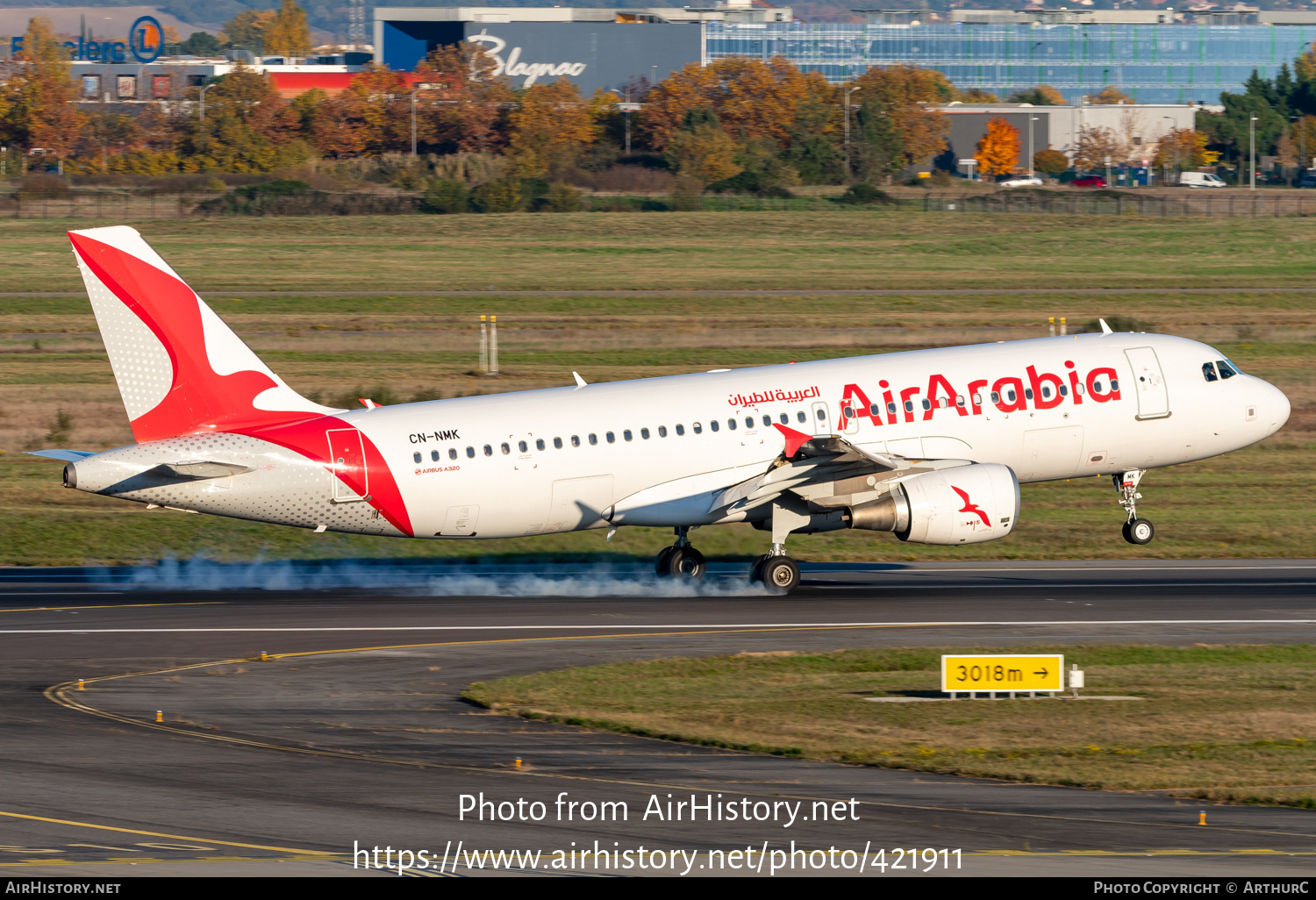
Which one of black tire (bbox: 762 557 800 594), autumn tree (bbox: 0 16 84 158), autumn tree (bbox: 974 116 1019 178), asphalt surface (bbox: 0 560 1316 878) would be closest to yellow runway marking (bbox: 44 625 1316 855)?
asphalt surface (bbox: 0 560 1316 878)

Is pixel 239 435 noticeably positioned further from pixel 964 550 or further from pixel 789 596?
pixel 964 550

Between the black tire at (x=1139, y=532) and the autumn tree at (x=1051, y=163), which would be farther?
the autumn tree at (x=1051, y=163)

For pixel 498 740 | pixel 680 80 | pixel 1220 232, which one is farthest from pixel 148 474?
pixel 680 80

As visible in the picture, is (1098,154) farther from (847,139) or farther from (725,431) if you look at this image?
(725,431)

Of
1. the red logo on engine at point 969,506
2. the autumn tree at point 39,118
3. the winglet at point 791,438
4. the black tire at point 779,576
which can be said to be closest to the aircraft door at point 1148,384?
the red logo on engine at point 969,506

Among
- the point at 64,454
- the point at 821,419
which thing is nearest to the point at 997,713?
the point at 821,419

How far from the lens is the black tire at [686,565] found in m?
37.5

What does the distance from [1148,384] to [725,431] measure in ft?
32.0

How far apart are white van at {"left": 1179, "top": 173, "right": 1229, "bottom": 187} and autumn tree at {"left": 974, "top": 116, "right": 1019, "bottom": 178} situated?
1894cm

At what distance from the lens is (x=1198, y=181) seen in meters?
169

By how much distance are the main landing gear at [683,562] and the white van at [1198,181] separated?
140 metres

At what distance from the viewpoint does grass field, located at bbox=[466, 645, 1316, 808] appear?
21.6 m

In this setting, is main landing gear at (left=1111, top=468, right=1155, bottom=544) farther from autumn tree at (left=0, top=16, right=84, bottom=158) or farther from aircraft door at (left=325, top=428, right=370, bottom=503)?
autumn tree at (left=0, top=16, right=84, bottom=158)

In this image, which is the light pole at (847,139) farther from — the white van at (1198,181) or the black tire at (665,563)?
the black tire at (665,563)
